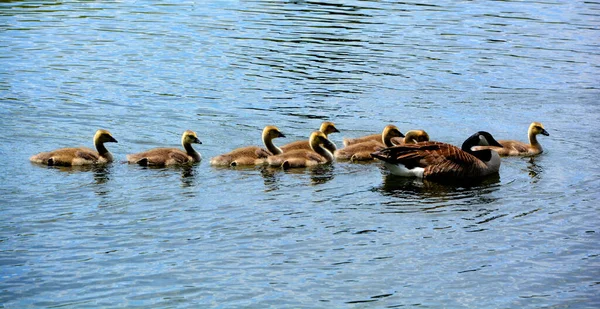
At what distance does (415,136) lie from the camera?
1855 centimetres

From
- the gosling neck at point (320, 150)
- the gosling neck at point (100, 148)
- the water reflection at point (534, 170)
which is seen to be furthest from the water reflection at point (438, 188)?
the gosling neck at point (100, 148)

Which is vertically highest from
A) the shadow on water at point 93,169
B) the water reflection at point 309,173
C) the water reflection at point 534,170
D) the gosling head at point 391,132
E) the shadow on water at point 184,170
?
the gosling head at point 391,132

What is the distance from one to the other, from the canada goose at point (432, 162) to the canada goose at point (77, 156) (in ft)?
14.8

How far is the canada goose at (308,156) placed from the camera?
17484 millimetres

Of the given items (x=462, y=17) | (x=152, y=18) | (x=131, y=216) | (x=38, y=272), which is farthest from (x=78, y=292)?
(x=462, y=17)

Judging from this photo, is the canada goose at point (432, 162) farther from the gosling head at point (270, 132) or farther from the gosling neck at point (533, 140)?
the gosling neck at point (533, 140)

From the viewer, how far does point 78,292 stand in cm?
1126

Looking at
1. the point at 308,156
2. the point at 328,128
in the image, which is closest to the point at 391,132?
the point at 328,128

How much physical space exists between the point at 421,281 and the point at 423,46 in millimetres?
18264

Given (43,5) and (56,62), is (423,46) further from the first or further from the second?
(43,5)

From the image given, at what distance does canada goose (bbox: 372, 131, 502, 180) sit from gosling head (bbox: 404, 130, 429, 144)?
1.17 meters

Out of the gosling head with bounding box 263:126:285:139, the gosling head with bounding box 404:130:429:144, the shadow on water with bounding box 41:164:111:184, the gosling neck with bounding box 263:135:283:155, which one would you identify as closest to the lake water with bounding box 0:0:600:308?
the shadow on water with bounding box 41:164:111:184

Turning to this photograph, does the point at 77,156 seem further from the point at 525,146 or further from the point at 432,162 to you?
the point at 525,146

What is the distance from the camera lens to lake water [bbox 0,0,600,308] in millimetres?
11820
